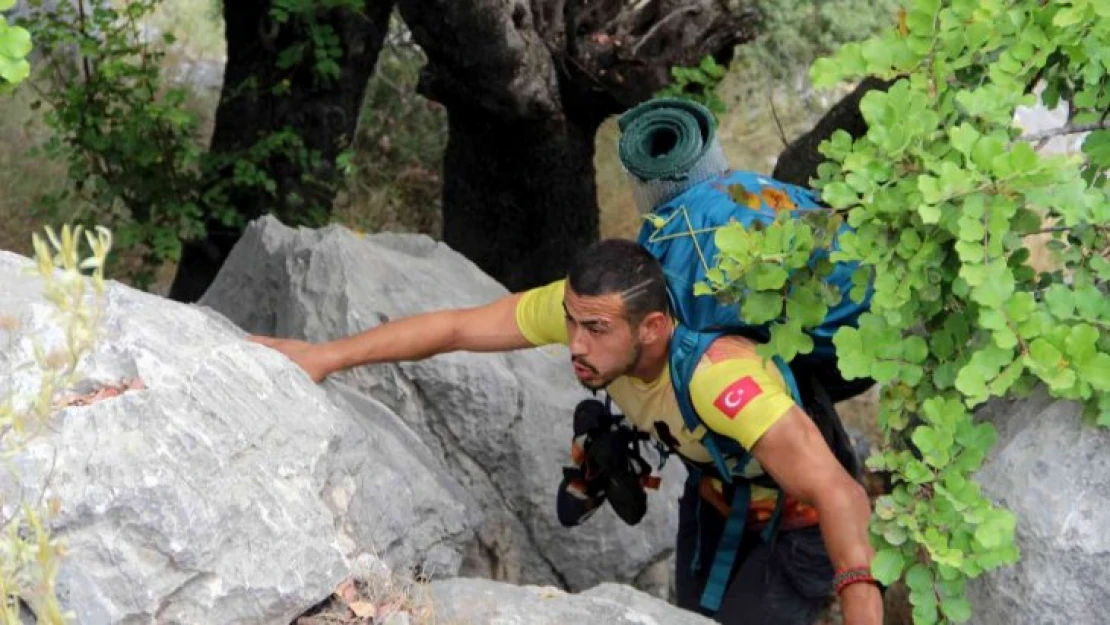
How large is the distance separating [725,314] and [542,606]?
0.87 metres

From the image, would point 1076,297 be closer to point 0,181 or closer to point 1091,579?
point 1091,579

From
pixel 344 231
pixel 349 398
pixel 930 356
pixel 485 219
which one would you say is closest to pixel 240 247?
pixel 344 231

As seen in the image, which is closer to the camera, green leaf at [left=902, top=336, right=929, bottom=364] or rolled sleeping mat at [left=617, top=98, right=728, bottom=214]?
green leaf at [left=902, top=336, right=929, bottom=364]

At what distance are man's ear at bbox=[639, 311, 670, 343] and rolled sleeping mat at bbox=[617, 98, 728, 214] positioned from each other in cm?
47

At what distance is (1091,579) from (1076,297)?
587mm

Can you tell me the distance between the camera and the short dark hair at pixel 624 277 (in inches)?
156

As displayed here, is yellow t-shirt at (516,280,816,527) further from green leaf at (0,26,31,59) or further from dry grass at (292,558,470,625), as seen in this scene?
green leaf at (0,26,31,59)

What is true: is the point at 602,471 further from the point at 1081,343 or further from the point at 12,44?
the point at 12,44

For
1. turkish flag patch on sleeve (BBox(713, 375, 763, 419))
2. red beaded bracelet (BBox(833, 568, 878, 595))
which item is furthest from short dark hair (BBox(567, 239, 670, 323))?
red beaded bracelet (BBox(833, 568, 878, 595))

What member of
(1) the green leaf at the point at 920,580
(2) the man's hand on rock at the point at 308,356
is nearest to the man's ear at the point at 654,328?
(2) the man's hand on rock at the point at 308,356

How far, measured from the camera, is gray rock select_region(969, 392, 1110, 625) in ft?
9.87

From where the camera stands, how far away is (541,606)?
3.63 meters

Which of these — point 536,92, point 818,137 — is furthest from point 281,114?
point 818,137

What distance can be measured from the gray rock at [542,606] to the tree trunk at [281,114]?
424 cm
